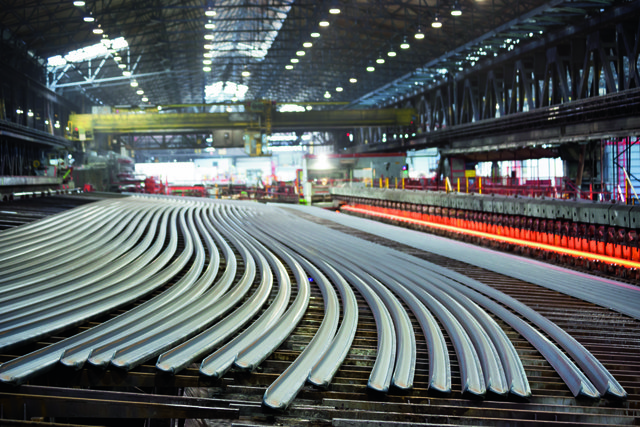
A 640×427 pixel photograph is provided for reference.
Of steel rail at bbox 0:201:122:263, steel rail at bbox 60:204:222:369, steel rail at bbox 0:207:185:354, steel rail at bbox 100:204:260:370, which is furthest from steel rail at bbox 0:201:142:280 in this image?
steel rail at bbox 100:204:260:370

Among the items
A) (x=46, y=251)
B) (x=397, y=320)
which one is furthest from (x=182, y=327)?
(x=46, y=251)

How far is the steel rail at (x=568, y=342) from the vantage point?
3.87 metres

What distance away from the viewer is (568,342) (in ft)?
16.0

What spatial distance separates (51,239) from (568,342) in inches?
274

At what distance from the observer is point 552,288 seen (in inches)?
286

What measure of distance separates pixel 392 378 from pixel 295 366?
2.15ft

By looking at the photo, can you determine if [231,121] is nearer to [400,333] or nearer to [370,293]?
[370,293]

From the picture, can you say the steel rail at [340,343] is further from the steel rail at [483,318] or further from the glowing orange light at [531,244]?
the glowing orange light at [531,244]

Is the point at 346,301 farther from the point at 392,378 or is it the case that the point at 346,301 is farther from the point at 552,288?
the point at 552,288

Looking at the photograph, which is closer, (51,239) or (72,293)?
(72,293)

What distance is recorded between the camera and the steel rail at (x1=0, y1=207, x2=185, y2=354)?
413 cm

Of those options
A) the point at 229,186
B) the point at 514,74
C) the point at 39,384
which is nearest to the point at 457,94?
the point at 514,74

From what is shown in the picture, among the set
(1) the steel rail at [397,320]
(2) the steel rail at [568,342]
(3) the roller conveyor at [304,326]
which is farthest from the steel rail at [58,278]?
(2) the steel rail at [568,342]

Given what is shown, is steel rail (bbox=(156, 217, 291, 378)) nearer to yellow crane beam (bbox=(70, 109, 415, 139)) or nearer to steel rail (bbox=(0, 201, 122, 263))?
steel rail (bbox=(0, 201, 122, 263))
